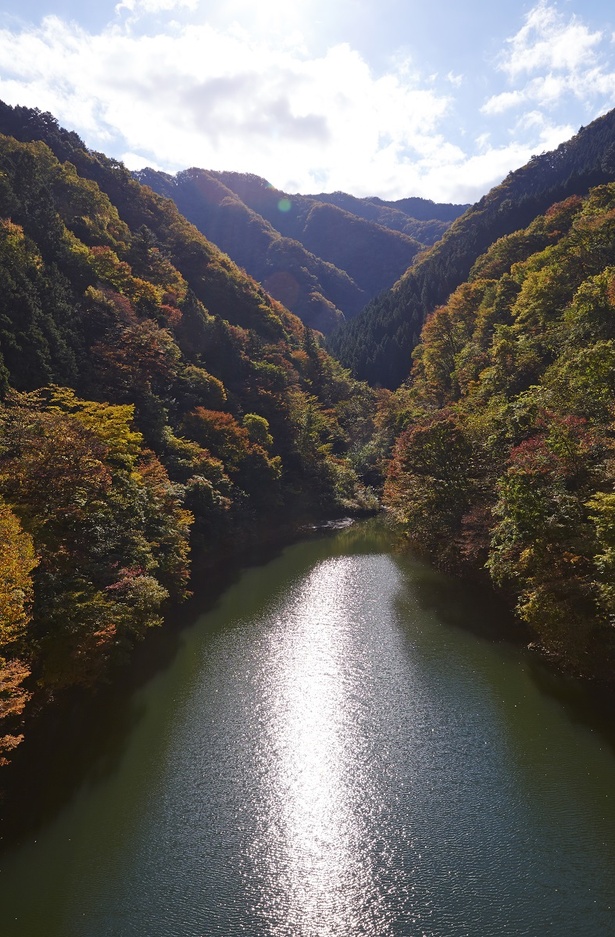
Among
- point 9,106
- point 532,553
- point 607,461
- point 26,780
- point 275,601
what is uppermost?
point 9,106

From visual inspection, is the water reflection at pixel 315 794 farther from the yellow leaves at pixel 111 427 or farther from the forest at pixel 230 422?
the yellow leaves at pixel 111 427

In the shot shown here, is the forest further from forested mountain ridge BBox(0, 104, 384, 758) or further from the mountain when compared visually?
the mountain

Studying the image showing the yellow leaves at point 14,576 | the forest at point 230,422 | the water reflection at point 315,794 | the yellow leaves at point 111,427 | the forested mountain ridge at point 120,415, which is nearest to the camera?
the water reflection at point 315,794

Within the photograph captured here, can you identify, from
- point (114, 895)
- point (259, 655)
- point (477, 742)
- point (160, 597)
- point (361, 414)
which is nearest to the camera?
point (114, 895)

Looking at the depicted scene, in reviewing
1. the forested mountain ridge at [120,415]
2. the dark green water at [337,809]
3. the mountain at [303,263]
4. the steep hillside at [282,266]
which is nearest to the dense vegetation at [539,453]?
the dark green water at [337,809]

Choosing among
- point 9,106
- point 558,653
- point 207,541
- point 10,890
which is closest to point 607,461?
point 558,653

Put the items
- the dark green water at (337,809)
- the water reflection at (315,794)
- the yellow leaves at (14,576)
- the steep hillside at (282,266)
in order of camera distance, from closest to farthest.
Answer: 1. the dark green water at (337,809)
2. the water reflection at (315,794)
3. the yellow leaves at (14,576)
4. the steep hillside at (282,266)

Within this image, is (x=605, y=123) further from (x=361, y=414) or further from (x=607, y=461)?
(x=607, y=461)
